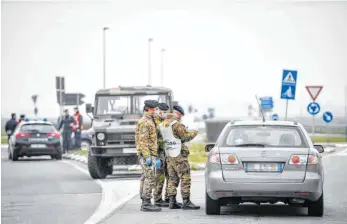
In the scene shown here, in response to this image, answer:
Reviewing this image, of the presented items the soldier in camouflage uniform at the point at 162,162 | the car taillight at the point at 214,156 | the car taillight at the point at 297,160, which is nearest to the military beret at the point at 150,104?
the soldier in camouflage uniform at the point at 162,162

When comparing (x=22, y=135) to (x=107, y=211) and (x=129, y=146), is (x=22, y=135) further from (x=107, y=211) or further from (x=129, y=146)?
(x=107, y=211)

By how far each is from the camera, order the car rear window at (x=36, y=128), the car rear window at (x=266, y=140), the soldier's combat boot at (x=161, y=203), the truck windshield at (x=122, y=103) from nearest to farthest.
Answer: the car rear window at (x=266, y=140) < the soldier's combat boot at (x=161, y=203) < the truck windshield at (x=122, y=103) < the car rear window at (x=36, y=128)

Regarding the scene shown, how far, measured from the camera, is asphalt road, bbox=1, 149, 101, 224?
52.1 ft

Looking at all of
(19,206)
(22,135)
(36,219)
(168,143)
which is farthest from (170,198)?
(22,135)

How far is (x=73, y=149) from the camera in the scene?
43.0m

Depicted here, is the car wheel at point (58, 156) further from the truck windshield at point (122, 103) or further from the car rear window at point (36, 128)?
the truck windshield at point (122, 103)

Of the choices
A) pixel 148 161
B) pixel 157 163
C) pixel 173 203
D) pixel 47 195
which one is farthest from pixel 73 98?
pixel 148 161

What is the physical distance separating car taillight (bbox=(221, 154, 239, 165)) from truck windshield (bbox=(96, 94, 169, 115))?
10.9 m

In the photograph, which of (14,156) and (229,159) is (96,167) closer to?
(229,159)

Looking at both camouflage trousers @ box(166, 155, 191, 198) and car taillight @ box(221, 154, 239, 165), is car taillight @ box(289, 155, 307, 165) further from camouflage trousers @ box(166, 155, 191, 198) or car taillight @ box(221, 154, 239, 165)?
camouflage trousers @ box(166, 155, 191, 198)

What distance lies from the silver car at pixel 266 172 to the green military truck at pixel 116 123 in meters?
10.3

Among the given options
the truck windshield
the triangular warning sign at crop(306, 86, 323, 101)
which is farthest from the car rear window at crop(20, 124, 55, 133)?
the truck windshield

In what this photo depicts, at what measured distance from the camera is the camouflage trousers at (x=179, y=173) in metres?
15.9

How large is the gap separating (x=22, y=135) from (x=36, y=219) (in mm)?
21234
